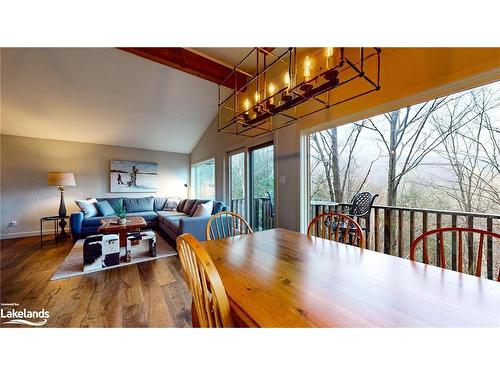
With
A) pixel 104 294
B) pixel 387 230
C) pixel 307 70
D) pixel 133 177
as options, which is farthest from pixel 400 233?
pixel 133 177

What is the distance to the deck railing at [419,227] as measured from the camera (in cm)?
178

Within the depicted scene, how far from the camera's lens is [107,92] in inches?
143

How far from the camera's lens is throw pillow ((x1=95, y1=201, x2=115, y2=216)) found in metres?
4.39

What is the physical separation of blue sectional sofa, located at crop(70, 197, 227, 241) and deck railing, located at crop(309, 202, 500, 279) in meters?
1.92

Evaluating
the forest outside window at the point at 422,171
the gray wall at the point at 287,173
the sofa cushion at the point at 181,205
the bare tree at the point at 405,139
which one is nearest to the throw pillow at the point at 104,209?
the sofa cushion at the point at 181,205

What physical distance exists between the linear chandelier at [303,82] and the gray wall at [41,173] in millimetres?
3824

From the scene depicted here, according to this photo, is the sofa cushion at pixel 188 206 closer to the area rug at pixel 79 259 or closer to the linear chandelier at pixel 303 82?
the area rug at pixel 79 259

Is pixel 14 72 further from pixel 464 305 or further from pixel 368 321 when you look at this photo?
pixel 464 305

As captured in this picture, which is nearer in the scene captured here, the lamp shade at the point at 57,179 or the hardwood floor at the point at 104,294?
the hardwood floor at the point at 104,294

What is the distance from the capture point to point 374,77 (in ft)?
6.23

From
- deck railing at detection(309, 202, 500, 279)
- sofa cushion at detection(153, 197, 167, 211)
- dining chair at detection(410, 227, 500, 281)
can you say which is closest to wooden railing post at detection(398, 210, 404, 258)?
deck railing at detection(309, 202, 500, 279)
